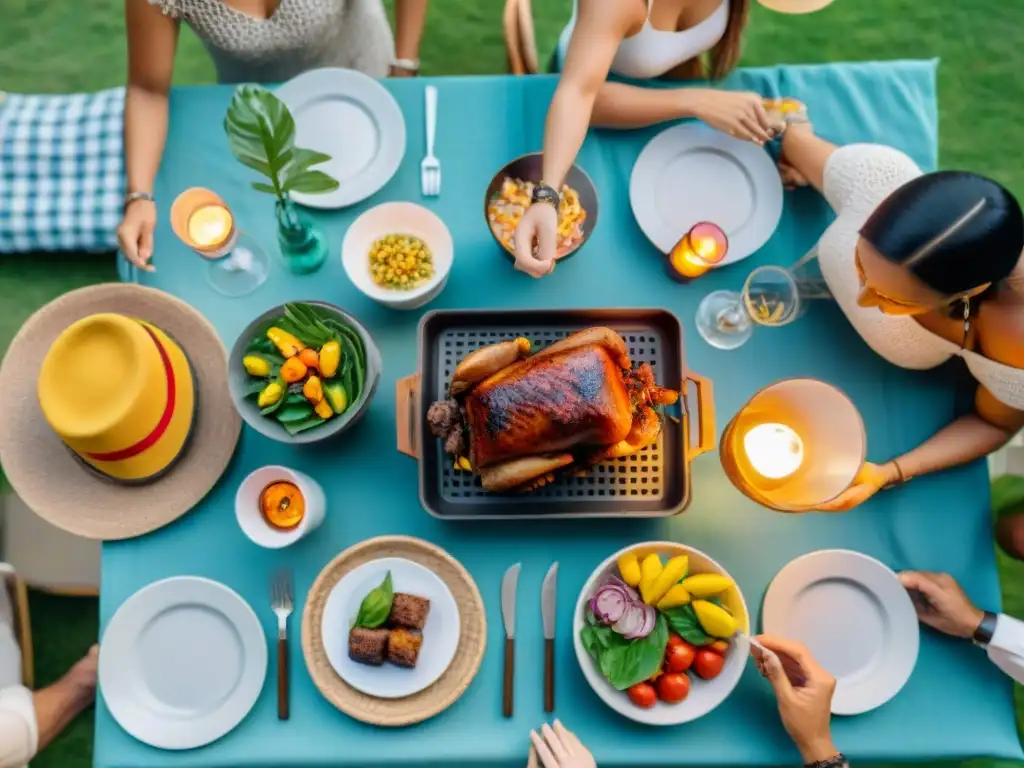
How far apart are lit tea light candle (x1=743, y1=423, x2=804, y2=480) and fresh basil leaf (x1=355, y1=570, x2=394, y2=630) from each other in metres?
0.63

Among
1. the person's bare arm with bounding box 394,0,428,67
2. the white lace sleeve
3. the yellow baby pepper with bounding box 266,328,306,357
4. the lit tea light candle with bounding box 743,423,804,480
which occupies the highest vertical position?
the person's bare arm with bounding box 394,0,428,67

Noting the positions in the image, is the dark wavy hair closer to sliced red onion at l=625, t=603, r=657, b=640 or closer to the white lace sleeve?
the white lace sleeve

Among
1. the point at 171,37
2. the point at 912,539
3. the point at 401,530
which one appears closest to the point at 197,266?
the point at 171,37

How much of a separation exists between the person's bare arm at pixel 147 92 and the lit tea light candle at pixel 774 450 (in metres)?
1.20

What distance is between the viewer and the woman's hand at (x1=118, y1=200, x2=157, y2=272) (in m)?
1.32

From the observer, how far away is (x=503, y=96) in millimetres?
1426

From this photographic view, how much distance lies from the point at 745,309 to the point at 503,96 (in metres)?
0.63

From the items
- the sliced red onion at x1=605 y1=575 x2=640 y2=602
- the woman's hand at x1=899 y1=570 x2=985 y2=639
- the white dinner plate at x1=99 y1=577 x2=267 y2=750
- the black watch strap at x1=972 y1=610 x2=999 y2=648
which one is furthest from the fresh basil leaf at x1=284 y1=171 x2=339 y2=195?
the black watch strap at x1=972 y1=610 x2=999 y2=648

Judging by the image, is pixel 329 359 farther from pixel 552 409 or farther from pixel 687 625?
pixel 687 625

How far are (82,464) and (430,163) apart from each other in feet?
2.69

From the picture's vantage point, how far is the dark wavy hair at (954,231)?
0.96m

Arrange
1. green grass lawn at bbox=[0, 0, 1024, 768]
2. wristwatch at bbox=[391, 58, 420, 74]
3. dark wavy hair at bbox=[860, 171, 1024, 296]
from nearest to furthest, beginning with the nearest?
1. dark wavy hair at bbox=[860, 171, 1024, 296]
2. wristwatch at bbox=[391, 58, 420, 74]
3. green grass lawn at bbox=[0, 0, 1024, 768]

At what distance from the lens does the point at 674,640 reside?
117cm

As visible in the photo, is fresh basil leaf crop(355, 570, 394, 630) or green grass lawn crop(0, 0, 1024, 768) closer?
fresh basil leaf crop(355, 570, 394, 630)
